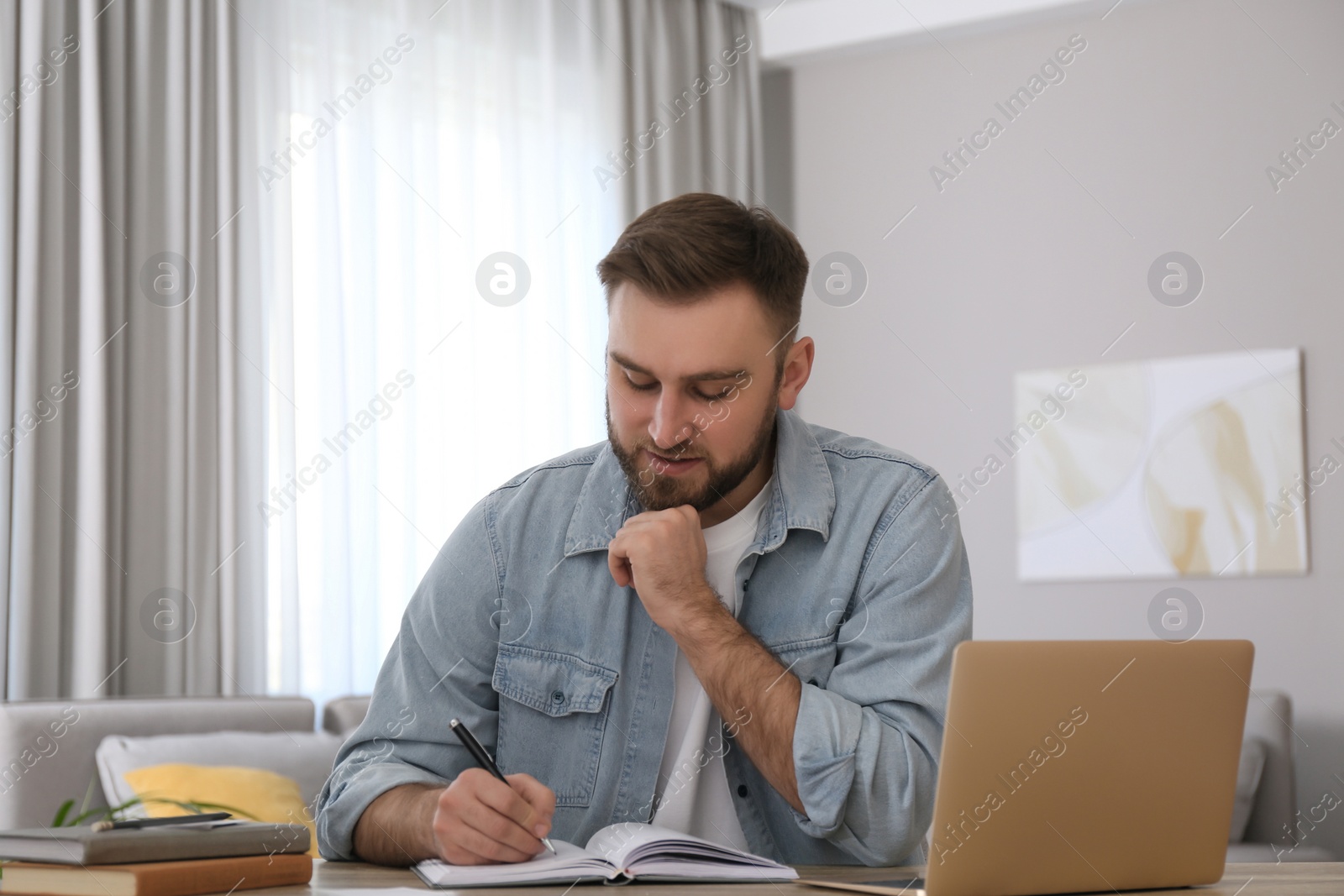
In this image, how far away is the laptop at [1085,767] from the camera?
37.9 inches

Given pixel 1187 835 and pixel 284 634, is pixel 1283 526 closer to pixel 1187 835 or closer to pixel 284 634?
pixel 284 634

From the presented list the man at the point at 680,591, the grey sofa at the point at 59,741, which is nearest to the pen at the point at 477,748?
the man at the point at 680,591

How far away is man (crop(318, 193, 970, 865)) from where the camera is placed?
1.42m

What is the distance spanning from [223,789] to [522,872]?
1839 mm

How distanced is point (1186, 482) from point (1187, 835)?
10.4 feet

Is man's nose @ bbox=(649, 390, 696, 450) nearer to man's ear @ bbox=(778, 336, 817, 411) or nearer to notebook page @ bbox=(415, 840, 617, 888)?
man's ear @ bbox=(778, 336, 817, 411)

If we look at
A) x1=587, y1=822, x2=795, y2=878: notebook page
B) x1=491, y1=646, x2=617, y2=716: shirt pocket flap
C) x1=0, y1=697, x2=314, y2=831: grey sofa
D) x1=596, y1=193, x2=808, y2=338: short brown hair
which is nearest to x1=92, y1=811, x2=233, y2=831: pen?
x1=587, y1=822, x2=795, y2=878: notebook page

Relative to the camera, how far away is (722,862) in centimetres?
114

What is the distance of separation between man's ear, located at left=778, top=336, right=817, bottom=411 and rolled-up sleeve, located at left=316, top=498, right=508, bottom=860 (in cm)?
40

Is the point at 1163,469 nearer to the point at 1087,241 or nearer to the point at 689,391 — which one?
the point at 1087,241

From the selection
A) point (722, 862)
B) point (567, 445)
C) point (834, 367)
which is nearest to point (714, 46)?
point (834, 367)

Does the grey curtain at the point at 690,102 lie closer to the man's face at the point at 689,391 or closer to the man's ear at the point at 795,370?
A: the man's ear at the point at 795,370

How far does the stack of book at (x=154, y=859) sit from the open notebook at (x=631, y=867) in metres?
0.13

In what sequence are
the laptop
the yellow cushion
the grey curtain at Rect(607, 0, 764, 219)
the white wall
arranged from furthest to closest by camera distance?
the grey curtain at Rect(607, 0, 764, 219) → the white wall → the yellow cushion → the laptop
